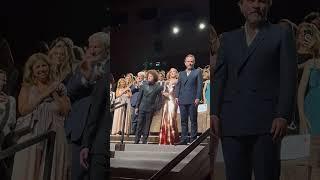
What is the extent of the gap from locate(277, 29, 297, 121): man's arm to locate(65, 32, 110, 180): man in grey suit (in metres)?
1.52

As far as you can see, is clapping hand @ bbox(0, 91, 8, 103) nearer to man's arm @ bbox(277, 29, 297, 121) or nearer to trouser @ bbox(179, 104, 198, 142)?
trouser @ bbox(179, 104, 198, 142)

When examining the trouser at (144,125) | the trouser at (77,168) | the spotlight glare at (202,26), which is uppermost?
the spotlight glare at (202,26)

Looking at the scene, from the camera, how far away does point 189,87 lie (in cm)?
368

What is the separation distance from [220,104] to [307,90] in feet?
1.87

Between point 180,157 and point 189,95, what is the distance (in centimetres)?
48

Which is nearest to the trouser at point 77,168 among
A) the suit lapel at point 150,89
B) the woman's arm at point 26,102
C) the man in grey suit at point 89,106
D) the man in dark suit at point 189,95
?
the man in grey suit at point 89,106

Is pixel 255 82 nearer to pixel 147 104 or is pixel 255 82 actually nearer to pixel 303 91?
pixel 303 91

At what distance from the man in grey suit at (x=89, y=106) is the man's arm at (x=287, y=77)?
4.98 feet

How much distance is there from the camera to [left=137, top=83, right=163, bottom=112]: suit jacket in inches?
154

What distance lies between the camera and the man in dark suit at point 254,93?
9.87ft

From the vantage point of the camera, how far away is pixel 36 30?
4160 mm

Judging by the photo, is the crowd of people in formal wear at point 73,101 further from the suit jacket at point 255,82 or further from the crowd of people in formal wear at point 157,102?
the suit jacket at point 255,82

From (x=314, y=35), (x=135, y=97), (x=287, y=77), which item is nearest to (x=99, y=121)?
(x=135, y=97)

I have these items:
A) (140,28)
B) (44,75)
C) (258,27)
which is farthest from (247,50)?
(44,75)
